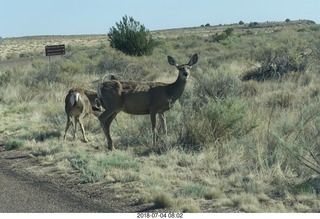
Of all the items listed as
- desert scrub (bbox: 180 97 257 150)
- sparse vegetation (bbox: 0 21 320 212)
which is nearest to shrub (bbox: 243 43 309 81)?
sparse vegetation (bbox: 0 21 320 212)

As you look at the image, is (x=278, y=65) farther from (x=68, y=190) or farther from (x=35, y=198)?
(x=35, y=198)

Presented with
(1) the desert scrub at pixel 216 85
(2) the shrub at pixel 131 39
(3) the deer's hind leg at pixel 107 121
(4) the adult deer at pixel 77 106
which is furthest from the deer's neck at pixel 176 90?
(2) the shrub at pixel 131 39

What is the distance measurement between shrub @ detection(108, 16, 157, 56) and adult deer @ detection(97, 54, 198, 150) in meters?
23.1

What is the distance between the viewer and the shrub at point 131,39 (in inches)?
1383

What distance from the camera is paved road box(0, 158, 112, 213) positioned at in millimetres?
7668

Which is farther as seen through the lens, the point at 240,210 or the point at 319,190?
the point at 319,190

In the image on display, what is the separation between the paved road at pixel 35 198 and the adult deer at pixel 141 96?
9.32 ft

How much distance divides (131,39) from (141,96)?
23.6m

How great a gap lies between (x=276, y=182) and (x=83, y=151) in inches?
193

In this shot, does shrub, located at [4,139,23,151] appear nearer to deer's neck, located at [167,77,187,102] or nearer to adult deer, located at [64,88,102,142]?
adult deer, located at [64,88,102,142]

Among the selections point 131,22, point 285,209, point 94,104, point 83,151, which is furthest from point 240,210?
point 131,22

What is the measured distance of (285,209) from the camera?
7.16 meters

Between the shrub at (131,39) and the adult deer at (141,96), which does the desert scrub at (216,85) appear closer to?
the adult deer at (141,96)

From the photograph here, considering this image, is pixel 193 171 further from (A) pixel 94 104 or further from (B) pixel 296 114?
(A) pixel 94 104
